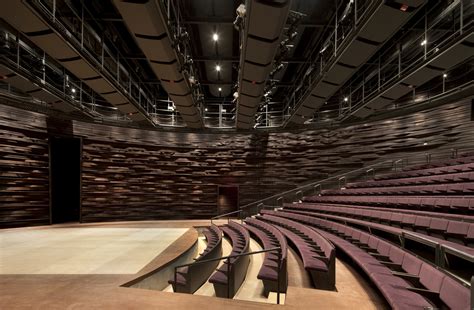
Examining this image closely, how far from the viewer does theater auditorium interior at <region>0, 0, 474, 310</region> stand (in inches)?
91.8

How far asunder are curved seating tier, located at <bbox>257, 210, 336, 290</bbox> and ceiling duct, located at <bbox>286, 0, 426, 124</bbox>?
222 cm

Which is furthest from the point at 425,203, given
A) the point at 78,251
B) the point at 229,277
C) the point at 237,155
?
the point at 237,155

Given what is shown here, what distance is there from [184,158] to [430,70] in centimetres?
573

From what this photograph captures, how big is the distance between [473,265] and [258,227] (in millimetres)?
3346

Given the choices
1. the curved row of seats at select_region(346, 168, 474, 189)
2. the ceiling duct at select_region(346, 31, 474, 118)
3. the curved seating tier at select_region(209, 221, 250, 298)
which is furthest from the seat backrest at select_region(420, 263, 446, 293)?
the ceiling duct at select_region(346, 31, 474, 118)

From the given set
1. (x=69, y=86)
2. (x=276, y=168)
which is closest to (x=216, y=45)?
(x=69, y=86)

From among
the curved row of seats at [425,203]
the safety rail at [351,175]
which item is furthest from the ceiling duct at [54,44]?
the curved row of seats at [425,203]

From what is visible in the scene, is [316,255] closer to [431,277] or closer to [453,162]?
[431,277]

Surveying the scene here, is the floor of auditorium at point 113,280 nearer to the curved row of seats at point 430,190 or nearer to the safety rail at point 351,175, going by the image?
the curved row of seats at point 430,190

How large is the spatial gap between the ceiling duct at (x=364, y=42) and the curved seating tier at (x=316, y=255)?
87.3 inches

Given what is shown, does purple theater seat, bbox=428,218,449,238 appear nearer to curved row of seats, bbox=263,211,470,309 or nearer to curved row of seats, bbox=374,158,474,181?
curved row of seats, bbox=263,211,470,309

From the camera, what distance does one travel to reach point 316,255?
2598mm

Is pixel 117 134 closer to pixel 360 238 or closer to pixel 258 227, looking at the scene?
pixel 258 227

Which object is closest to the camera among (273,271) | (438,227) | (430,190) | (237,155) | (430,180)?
(273,271)
